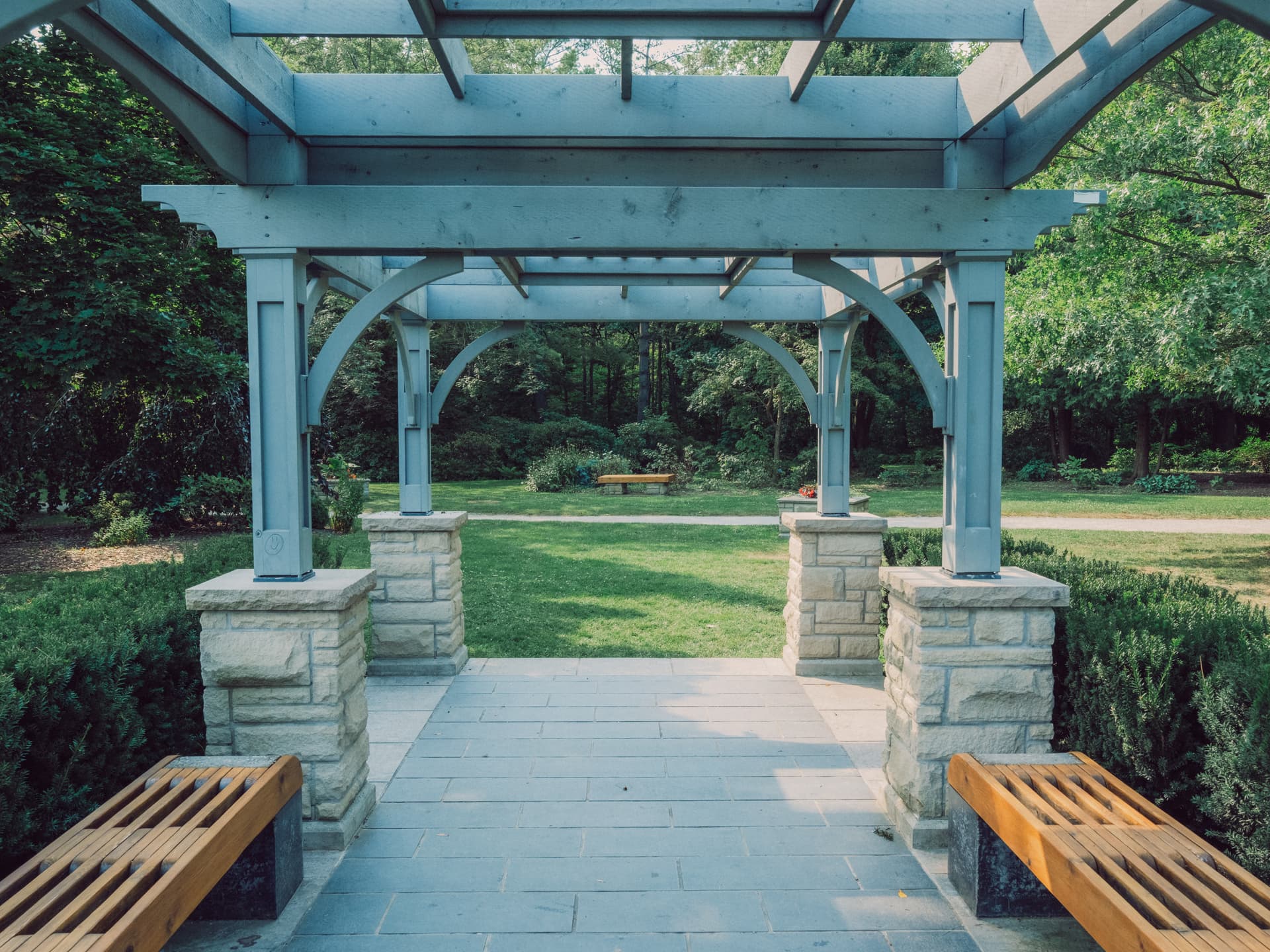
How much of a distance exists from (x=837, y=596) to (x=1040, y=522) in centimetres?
999

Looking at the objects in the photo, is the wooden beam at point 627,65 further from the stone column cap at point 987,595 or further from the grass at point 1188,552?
the grass at point 1188,552

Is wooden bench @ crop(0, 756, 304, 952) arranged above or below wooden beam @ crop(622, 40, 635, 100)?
below

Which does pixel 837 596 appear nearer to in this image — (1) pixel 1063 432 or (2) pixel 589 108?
(2) pixel 589 108

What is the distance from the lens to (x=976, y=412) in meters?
3.62

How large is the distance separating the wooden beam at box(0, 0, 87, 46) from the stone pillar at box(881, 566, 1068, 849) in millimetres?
3218

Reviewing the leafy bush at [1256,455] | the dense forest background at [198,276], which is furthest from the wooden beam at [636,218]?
the leafy bush at [1256,455]

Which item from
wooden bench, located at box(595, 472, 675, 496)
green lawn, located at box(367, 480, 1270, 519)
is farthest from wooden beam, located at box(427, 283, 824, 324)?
wooden bench, located at box(595, 472, 675, 496)

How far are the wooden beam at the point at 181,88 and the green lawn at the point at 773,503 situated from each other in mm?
11923

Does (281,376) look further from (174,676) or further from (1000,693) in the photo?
(1000,693)

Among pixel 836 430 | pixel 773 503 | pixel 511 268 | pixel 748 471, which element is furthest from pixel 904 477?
pixel 511 268

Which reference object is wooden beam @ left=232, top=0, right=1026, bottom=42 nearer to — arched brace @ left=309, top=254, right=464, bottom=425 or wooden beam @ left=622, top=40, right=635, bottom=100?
wooden beam @ left=622, top=40, right=635, bottom=100

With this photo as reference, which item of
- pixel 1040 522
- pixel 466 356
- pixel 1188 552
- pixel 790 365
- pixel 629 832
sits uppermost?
pixel 466 356

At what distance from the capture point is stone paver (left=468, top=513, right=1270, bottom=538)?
13320 millimetres

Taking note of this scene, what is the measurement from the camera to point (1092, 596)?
14.4 ft
